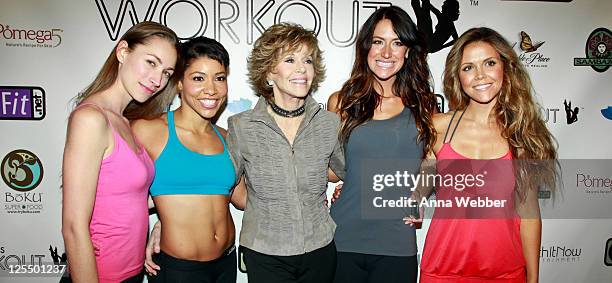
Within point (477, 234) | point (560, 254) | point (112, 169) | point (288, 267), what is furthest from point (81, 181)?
point (560, 254)

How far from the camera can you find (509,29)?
3.03m

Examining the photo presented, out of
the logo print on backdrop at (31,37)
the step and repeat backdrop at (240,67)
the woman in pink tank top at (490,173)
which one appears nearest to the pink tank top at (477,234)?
the woman in pink tank top at (490,173)

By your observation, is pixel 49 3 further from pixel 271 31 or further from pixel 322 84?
pixel 322 84

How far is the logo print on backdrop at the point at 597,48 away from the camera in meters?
3.10

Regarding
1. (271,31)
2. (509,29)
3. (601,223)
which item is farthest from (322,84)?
Result: (601,223)

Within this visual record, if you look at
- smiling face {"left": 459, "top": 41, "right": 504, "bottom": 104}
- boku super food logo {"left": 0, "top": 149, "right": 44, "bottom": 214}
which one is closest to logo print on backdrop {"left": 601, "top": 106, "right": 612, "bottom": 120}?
smiling face {"left": 459, "top": 41, "right": 504, "bottom": 104}

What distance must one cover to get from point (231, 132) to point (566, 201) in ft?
8.58

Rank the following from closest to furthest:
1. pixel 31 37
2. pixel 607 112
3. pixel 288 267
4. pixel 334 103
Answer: pixel 288 267
pixel 334 103
pixel 31 37
pixel 607 112

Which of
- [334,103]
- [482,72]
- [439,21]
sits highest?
[439,21]

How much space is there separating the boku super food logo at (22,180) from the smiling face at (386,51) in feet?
7.55

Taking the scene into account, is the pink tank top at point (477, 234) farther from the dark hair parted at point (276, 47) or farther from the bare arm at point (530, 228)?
the dark hair parted at point (276, 47)

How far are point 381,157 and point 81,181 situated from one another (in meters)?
1.37

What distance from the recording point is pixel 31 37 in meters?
2.75

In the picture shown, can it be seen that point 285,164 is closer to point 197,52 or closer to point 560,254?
point 197,52
